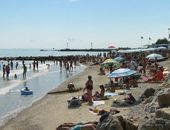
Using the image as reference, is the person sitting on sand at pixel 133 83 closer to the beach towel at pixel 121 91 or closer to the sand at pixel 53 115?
the beach towel at pixel 121 91

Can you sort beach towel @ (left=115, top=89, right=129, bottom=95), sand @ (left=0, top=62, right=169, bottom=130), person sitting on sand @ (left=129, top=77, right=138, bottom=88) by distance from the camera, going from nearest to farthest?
sand @ (left=0, top=62, right=169, bottom=130), beach towel @ (left=115, top=89, right=129, bottom=95), person sitting on sand @ (left=129, top=77, right=138, bottom=88)

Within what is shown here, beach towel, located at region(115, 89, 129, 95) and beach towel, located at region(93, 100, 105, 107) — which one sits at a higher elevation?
beach towel, located at region(115, 89, 129, 95)

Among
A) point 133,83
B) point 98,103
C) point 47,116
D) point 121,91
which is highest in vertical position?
point 133,83

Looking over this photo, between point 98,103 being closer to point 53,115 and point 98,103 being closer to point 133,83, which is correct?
point 53,115

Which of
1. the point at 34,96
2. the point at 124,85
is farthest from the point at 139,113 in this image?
the point at 34,96

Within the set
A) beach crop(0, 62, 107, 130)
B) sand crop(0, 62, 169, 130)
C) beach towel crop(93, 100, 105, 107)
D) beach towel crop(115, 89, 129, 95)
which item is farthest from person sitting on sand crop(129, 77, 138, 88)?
beach towel crop(93, 100, 105, 107)

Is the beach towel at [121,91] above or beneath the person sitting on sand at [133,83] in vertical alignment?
beneath

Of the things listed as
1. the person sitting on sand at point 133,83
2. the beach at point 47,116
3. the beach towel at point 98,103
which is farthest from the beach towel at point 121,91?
the beach at point 47,116

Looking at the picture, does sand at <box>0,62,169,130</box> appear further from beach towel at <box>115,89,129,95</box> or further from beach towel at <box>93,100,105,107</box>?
beach towel at <box>115,89,129,95</box>

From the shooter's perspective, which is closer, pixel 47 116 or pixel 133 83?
pixel 47 116

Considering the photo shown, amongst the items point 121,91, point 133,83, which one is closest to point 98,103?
point 121,91

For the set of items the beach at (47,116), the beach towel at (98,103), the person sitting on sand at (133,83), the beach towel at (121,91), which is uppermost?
the person sitting on sand at (133,83)

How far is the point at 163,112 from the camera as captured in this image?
34.1 ft

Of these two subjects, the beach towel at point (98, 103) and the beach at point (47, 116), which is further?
the beach towel at point (98, 103)
